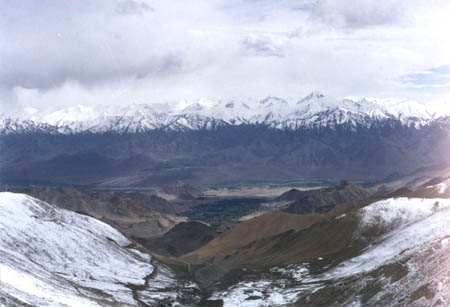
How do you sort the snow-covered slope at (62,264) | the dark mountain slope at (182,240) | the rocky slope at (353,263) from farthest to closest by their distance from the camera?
the dark mountain slope at (182,240) → the snow-covered slope at (62,264) → the rocky slope at (353,263)

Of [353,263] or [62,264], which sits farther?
[62,264]

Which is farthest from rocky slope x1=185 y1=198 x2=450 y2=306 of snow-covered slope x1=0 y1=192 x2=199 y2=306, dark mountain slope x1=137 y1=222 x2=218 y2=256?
dark mountain slope x1=137 y1=222 x2=218 y2=256

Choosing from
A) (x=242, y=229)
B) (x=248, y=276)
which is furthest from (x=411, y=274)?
(x=242, y=229)

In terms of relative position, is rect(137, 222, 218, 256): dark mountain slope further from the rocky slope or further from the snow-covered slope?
the snow-covered slope

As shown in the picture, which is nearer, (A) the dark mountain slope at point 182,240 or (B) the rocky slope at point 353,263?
(B) the rocky slope at point 353,263

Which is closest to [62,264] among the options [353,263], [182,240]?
[353,263]

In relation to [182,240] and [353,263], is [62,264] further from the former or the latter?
[182,240]

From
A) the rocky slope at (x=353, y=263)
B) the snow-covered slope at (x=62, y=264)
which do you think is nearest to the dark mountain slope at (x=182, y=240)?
the rocky slope at (x=353, y=263)

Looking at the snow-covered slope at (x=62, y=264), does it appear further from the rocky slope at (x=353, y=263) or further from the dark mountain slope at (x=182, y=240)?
the dark mountain slope at (x=182, y=240)

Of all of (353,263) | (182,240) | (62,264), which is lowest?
(353,263)

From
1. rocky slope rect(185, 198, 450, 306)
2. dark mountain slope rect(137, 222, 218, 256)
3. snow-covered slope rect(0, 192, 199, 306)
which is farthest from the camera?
dark mountain slope rect(137, 222, 218, 256)
